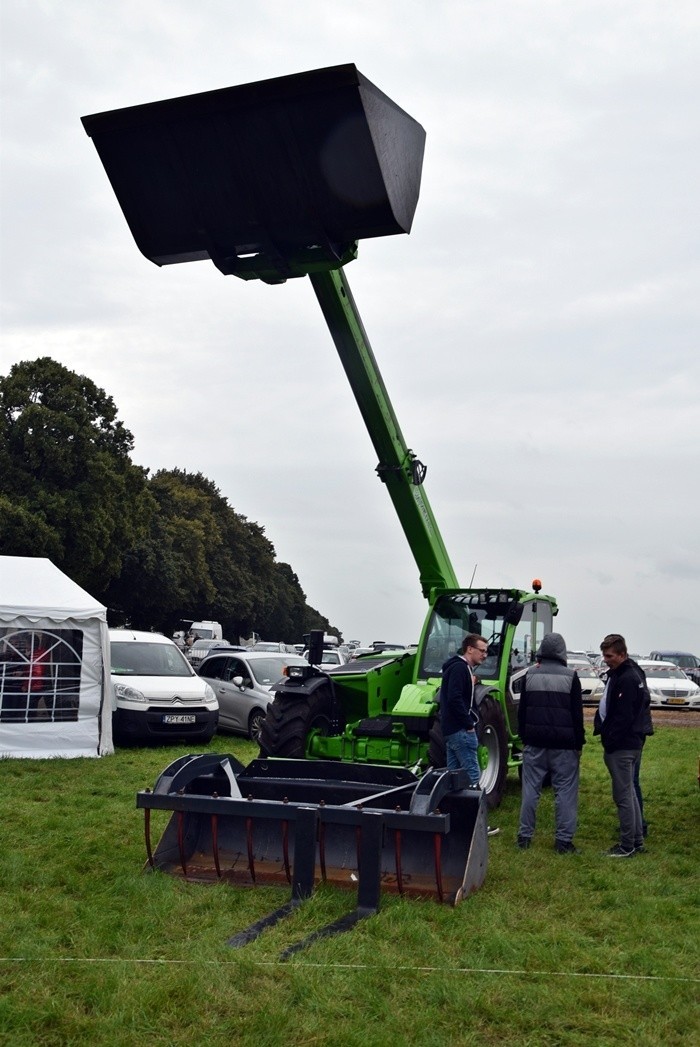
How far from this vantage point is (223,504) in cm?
7681

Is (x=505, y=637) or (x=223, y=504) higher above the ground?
(x=223, y=504)

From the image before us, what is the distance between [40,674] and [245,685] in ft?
14.3

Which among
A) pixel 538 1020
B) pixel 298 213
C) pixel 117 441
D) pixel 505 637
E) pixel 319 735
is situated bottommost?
pixel 538 1020

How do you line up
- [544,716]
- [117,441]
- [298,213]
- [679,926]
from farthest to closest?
1. [117,441]
2. [544,716]
3. [298,213]
4. [679,926]

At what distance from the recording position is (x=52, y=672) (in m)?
15.2

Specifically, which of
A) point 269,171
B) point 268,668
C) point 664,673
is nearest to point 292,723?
point 269,171

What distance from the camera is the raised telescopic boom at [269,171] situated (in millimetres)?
7887

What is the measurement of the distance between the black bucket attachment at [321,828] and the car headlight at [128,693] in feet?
Answer: 28.0

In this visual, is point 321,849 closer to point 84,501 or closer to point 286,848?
point 286,848

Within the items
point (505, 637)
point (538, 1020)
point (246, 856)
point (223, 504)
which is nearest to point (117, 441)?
point (223, 504)

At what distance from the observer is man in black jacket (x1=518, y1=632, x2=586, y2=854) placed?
8984 millimetres

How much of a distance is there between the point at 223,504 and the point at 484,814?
7022cm

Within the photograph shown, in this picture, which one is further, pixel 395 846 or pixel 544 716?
pixel 544 716

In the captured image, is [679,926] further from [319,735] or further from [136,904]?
[319,735]
